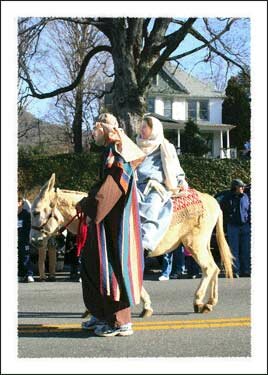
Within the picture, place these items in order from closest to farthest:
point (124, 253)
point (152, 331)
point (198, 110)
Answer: point (124, 253)
point (152, 331)
point (198, 110)

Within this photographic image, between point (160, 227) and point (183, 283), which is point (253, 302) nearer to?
point (160, 227)

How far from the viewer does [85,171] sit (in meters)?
17.5

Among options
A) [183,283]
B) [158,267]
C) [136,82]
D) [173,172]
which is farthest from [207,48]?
[173,172]

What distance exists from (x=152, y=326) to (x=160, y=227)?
3.63 feet

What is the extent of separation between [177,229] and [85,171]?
10.0 m

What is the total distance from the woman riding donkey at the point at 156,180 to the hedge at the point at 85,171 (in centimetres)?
925

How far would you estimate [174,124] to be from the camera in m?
30.5

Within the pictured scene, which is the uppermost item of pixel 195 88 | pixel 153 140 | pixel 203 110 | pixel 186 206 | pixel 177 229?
pixel 195 88

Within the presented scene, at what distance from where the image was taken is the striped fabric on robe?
636 cm

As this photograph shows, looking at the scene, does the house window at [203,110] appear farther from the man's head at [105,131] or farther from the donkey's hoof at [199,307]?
the man's head at [105,131]

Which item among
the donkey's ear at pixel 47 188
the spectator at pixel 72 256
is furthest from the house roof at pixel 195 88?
the donkey's ear at pixel 47 188

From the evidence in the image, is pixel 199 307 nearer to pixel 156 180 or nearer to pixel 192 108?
pixel 156 180

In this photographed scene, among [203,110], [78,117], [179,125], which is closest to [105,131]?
[78,117]

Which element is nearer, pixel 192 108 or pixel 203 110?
pixel 203 110
